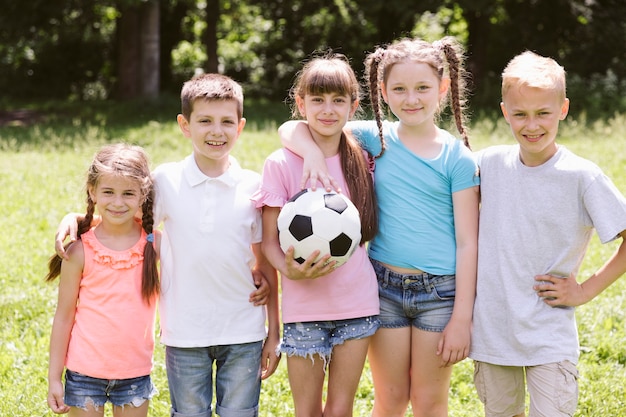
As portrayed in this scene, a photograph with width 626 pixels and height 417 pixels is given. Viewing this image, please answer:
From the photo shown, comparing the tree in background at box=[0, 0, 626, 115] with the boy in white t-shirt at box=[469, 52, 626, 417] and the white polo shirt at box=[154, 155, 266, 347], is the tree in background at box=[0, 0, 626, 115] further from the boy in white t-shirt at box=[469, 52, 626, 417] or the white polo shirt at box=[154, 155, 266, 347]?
the boy in white t-shirt at box=[469, 52, 626, 417]

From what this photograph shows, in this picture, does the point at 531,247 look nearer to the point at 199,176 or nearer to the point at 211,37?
the point at 199,176

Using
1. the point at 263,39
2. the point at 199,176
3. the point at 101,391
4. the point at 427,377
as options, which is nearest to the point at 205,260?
the point at 199,176

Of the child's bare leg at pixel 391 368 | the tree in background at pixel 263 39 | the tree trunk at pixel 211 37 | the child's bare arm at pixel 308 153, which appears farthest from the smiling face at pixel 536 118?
the tree trunk at pixel 211 37

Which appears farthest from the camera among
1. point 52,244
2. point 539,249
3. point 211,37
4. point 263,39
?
point 263,39

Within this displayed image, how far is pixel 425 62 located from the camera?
342 cm

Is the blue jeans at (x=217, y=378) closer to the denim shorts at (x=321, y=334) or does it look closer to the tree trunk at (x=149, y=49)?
the denim shorts at (x=321, y=334)

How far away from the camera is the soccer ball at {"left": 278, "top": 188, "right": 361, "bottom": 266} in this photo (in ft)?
10.4

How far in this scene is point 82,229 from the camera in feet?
11.2

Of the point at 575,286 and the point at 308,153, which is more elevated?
the point at 308,153

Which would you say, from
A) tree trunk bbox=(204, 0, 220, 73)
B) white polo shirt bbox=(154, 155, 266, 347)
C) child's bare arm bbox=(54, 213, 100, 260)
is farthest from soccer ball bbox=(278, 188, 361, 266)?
tree trunk bbox=(204, 0, 220, 73)

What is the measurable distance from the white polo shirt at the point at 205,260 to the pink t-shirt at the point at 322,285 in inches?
5.4

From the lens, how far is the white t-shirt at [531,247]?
10.5 feet

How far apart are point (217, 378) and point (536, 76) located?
1922 millimetres

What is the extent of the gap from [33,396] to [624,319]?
156 inches
